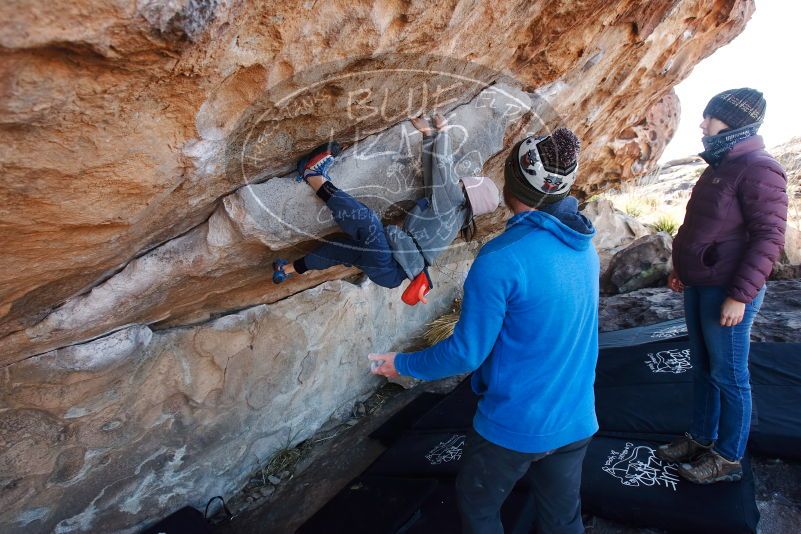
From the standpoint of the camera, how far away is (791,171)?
9570 mm

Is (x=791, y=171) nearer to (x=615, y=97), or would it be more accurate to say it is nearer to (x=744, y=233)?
(x=615, y=97)

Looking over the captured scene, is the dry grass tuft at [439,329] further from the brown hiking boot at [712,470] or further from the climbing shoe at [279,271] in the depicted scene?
the brown hiking boot at [712,470]

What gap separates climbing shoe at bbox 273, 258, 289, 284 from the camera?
2869 mm

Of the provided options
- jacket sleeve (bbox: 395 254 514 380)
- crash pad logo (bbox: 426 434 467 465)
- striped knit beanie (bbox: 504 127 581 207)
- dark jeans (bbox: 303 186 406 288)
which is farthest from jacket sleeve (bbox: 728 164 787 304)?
crash pad logo (bbox: 426 434 467 465)

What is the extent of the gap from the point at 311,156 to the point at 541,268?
1.31m

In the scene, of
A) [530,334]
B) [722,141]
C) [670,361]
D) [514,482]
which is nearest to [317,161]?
[530,334]

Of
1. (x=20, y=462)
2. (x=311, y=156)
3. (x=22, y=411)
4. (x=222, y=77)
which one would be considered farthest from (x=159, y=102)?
(x=20, y=462)

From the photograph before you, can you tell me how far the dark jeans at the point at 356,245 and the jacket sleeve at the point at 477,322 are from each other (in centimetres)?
106

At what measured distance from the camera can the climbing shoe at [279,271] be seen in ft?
9.41

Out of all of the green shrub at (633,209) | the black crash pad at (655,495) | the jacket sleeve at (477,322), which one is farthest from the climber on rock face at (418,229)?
the green shrub at (633,209)

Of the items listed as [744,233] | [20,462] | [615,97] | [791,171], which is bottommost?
[791,171]

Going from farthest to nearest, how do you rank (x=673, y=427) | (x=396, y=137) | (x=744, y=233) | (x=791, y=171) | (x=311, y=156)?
(x=791, y=171) < (x=673, y=427) < (x=396, y=137) < (x=311, y=156) < (x=744, y=233)

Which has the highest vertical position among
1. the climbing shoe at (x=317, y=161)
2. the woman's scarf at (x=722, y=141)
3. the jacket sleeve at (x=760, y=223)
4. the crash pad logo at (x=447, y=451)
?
the climbing shoe at (x=317, y=161)

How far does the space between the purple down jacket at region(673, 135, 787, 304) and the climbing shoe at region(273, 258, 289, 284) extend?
2073mm
